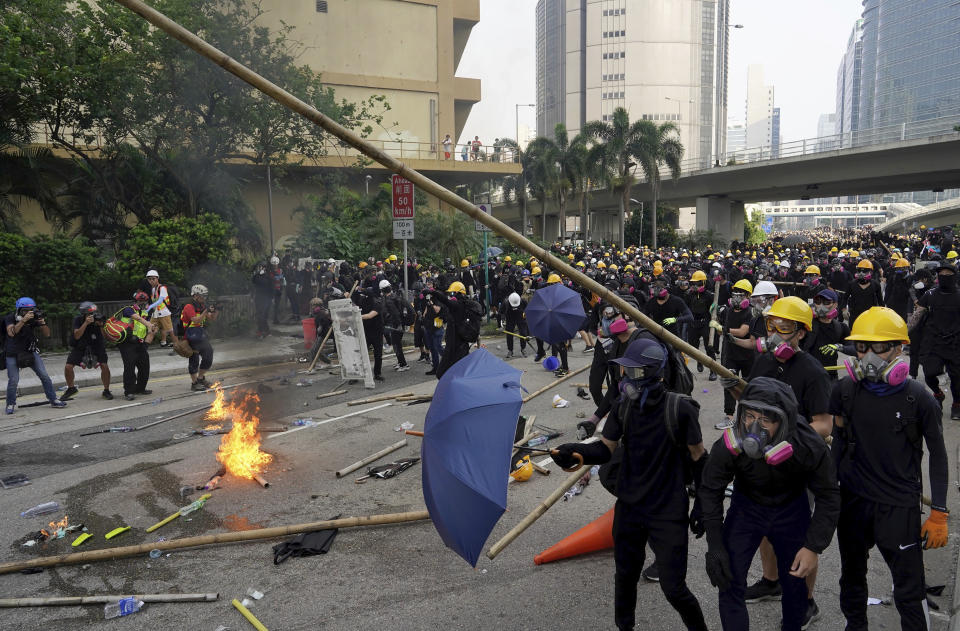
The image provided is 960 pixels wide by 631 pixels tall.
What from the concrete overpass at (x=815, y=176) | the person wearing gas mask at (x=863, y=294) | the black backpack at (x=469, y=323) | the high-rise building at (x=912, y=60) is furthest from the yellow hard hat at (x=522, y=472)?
the high-rise building at (x=912, y=60)

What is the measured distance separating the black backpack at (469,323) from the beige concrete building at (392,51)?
24584mm

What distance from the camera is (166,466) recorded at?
7.41 m

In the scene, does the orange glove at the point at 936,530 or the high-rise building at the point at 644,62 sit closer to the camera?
the orange glove at the point at 936,530

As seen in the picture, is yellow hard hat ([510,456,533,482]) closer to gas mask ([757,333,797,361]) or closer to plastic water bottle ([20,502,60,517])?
gas mask ([757,333,797,361])

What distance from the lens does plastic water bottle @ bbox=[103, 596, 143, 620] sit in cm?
447

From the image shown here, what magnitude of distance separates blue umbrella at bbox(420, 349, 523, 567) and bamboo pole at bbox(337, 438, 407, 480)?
3.46 metres

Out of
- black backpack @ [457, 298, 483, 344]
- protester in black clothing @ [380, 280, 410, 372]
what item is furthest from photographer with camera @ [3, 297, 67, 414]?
black backpack @ [457, 298, 483, 344]

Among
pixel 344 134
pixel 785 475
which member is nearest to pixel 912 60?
pixel 785 475

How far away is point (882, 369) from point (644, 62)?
128 meters

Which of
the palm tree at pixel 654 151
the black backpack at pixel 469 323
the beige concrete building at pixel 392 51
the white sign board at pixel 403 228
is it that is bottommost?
the black backpack at pixel 469 323

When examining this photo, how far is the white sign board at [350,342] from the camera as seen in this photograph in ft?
37.1

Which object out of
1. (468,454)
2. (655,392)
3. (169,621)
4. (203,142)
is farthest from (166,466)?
(203,142)

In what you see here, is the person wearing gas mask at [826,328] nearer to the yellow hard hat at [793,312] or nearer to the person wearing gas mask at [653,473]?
the yellow hard hat at [793,312]

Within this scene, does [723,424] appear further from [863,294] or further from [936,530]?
[863,294]
